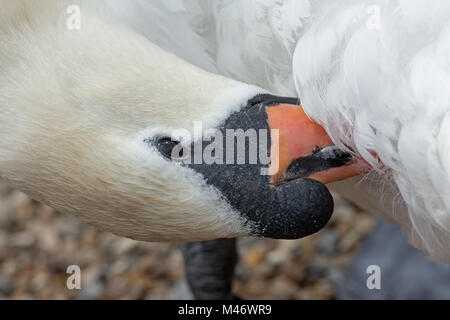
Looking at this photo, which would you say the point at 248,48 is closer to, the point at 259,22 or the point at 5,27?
the point at 259,22

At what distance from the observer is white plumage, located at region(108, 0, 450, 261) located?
1.48 m

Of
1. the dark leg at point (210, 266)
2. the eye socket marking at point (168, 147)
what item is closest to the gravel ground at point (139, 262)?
the dark leg at point (210, 266)

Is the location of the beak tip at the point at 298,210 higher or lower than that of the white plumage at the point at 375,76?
lower

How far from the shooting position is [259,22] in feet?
6.14

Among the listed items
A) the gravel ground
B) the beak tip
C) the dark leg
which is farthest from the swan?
the gravel ground

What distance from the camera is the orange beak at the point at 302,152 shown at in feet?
5.41

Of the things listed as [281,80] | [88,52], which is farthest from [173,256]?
[88,52]

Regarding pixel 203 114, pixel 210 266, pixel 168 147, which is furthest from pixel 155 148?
pixel 210 266

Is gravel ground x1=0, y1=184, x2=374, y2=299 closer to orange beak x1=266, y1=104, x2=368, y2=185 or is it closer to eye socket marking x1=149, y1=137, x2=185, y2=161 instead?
orange beak x1=266, y1=104, x2=368, y2=185

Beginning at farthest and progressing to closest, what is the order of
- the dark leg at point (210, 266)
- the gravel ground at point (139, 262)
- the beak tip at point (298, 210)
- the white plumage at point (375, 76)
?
the gravel ground at point (139, 262)
the dark leg at point (210, 266)
the beak tip at point (298, 210)
the white plumage at point (375, 76)

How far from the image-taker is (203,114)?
1650 millimetres

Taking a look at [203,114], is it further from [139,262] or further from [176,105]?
[139,262]

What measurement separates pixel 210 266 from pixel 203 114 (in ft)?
4.08

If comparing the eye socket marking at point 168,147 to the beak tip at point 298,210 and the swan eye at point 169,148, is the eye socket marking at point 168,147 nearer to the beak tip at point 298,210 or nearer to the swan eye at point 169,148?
the swan eye at point 169,148
